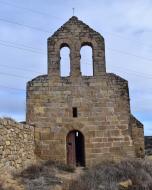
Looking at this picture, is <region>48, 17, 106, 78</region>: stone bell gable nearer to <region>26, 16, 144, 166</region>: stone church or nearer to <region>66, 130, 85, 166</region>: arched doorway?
<region>26, 16, 144, 166</region>: stone church

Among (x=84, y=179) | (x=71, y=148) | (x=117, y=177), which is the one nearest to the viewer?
(x=84, y=179)

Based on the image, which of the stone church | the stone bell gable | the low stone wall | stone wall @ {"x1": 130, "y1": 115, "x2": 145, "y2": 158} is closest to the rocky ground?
the low stone wall

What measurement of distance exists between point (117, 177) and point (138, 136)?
14.5 ft

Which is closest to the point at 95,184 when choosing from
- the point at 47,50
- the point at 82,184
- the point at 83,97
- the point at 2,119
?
the point at 82,184

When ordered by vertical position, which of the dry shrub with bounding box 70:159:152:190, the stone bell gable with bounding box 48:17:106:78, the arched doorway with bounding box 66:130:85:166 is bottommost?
the dry shrub with bounding box 70:159:152:190

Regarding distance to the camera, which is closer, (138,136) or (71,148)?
(71,148)

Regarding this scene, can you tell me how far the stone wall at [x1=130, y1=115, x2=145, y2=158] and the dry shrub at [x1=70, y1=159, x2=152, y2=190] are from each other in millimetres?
1997

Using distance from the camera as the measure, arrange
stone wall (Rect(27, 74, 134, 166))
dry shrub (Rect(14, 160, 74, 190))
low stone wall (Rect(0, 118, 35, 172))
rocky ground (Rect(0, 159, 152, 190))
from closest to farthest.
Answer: rocky ground (Rect(0, 159, 152, 190)) < dry shrub (Rect(14, 160, 74, 190)) < low stone wall (Rect(0, 118, 35, 172)) < stone wall (Rect(27, 74, 134, 166))

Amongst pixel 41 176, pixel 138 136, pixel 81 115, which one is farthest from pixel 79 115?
pixel 41 176

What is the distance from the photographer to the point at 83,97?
15984 mm

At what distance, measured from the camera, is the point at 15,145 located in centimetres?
1249

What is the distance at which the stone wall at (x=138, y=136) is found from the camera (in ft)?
52.5

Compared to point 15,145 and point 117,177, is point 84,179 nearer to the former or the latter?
point 117,177

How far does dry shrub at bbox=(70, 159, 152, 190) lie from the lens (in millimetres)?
10586
